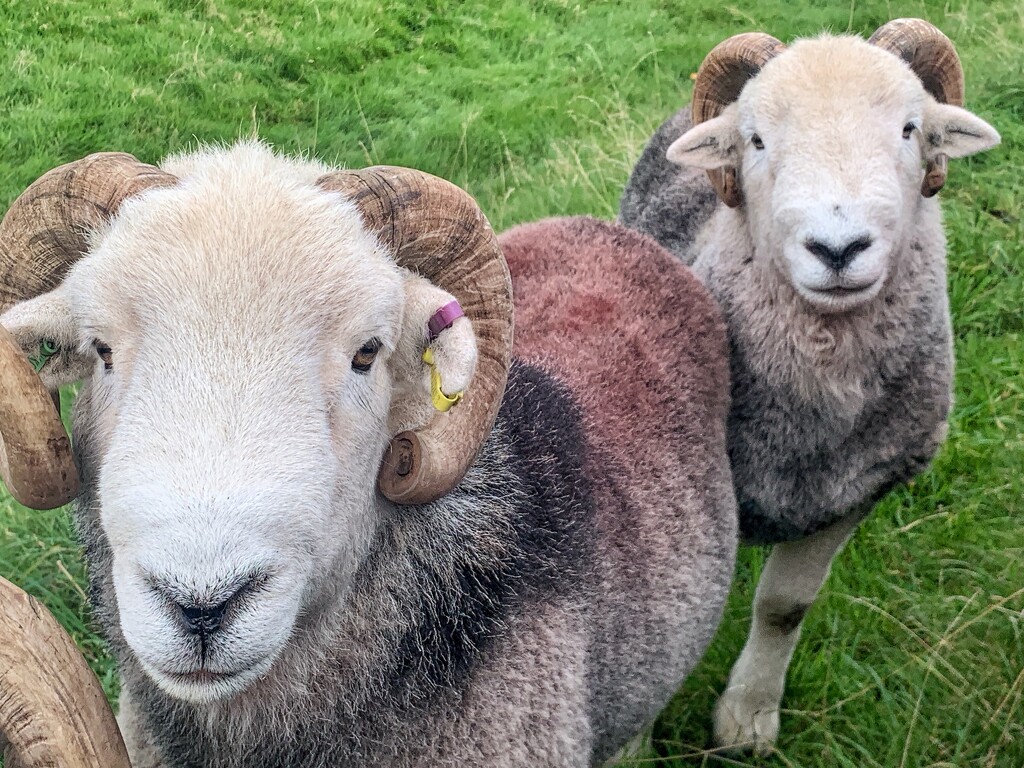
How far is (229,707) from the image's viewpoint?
251cm

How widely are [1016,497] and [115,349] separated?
14.5ft

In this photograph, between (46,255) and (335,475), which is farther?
(46,255)

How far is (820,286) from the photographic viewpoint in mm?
3445

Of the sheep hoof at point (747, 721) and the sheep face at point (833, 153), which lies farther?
the sheep hoof at point (747, 721)

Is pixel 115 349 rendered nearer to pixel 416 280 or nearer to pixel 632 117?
pixel 416 280

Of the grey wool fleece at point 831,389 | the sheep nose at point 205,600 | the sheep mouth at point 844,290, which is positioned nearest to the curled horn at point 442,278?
the sheep nose at point 205,600

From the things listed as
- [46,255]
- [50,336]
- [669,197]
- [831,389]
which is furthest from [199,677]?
[669,197]

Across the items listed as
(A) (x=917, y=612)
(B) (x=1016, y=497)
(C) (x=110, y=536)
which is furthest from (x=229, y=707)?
(B) (x=1016, y=497)

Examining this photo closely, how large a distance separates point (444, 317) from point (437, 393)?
19 cm

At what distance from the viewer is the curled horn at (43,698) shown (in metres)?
2.11

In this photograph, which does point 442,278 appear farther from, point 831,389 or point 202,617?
point 831,389

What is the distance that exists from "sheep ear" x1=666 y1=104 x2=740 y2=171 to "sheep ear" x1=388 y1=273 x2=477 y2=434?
2026 millimetres

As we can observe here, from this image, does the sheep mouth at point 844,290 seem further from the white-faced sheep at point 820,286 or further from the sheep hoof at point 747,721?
the sheep hoof at point 747,721

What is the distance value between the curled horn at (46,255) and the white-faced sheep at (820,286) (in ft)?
7.42
